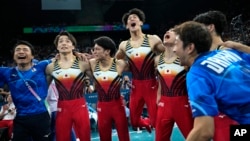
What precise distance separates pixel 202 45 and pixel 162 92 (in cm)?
244

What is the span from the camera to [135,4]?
22.7 meters

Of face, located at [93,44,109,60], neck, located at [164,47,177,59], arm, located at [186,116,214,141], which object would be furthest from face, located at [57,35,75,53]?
arm, located at [186,116,214,141]

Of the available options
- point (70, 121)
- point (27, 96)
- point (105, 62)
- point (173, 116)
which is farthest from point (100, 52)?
point (173, 116)

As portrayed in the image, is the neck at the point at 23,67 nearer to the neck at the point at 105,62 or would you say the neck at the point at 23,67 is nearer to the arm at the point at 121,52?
the neck at the point at 105,62

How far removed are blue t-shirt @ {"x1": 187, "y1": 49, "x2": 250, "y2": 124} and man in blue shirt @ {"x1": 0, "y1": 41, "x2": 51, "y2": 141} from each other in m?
3.06

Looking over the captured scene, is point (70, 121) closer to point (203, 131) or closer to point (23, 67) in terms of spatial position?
point (23, 67)

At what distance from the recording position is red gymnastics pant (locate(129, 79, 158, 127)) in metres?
5.29

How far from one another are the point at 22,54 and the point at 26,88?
1.54 feet

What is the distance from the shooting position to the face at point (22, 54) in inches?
193

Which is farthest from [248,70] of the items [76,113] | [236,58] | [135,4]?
[135,4]

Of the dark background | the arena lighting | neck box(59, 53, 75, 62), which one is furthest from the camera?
the dark background

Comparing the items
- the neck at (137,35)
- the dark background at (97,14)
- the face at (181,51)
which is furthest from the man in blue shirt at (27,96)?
the dark background at (97,14)

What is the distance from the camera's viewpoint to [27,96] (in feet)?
15.8

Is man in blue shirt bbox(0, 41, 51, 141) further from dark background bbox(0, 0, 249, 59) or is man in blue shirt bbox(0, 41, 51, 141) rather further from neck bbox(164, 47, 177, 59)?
dark background bbox(0, 0, 249, 59)
